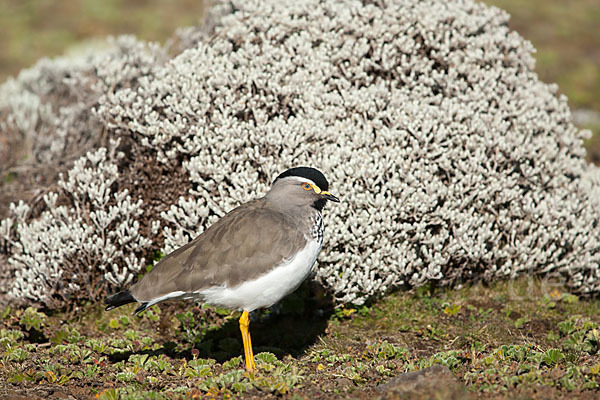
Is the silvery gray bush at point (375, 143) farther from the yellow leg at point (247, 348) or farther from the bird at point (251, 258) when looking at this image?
A: the yellow leg at point (247, 348)

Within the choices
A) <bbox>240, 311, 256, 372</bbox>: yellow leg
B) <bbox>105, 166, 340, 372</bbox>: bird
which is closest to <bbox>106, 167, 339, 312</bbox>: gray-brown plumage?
<bbox>105, 166, 340, 372</bbox>: bird

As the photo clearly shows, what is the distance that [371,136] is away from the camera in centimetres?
795

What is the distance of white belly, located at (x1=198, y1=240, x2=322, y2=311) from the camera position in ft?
19.2

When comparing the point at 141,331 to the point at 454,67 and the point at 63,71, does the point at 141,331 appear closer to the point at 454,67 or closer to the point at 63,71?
the point at 454,67

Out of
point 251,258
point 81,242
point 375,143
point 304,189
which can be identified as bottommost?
point 251,258

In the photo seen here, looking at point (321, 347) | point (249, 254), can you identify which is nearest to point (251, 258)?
point (249, 254)

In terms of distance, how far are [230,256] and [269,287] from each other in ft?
1.73

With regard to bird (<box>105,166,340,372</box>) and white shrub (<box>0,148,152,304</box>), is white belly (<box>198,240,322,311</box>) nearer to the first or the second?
bird (<box>105,166,340,372</box>)

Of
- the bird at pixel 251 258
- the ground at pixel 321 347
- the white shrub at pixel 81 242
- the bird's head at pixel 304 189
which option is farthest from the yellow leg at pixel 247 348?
the white shrub at pixel 81 242

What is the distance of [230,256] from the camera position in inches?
237

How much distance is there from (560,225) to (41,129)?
28.7 feet

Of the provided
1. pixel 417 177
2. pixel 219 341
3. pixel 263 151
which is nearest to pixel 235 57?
pixel 263 151

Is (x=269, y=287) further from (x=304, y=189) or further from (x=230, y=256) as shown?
(x=304, y=189)

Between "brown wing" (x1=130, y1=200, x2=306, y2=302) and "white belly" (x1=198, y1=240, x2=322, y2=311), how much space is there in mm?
64
